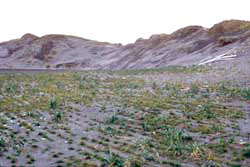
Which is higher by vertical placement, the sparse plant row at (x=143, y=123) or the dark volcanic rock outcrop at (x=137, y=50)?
the dark volcanic rock outcrop at (x=137, y=50)

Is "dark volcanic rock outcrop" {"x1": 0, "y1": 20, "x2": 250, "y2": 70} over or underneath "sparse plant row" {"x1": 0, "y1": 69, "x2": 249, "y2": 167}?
over

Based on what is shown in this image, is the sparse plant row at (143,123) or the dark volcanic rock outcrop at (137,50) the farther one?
the dark volcanic rock outcrop at (137,50)

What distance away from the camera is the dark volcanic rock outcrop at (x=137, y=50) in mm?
57906

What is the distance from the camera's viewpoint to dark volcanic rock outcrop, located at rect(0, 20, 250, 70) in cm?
5791

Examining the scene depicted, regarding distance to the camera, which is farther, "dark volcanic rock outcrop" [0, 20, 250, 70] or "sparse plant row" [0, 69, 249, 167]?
"dark volcanic rock outcrop" [0, 20, 250, 70]

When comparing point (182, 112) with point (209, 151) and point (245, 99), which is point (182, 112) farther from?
point (209, 151)

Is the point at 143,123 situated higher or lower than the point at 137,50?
lower

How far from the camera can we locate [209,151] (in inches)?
381

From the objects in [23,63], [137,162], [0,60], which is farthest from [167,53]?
[137,162]

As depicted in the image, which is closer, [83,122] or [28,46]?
[83,122]

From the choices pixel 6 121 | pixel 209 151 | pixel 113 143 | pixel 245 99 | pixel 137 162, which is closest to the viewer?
pixel 137 162

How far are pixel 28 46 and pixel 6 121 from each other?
10533cm

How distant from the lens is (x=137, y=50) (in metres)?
88.4

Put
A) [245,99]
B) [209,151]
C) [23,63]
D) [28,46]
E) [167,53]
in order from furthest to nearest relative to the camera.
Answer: [28,46], [23,63], [167,53], [245,99], [209,151]
